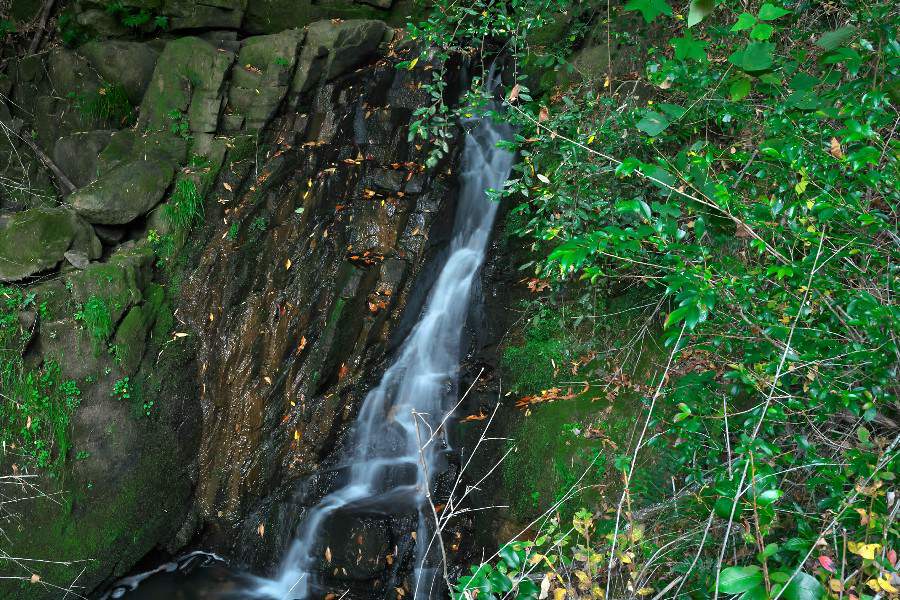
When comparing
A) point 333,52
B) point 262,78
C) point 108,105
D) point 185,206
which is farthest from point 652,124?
point 108,105

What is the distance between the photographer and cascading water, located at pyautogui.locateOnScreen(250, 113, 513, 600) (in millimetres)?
5832

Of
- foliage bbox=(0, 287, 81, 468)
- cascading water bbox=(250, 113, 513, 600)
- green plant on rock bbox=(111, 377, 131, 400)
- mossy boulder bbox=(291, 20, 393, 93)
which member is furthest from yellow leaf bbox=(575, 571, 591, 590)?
mossy boulder bbox=(291, 20, 393, 93)

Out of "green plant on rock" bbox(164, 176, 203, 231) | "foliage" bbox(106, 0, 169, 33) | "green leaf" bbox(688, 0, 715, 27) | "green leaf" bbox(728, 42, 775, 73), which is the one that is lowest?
"green plant on rock" bbox(164, 176, 203, 231)

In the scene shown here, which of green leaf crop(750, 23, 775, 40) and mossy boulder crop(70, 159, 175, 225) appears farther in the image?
mossy boulder crop(70, 159, 175, 225)

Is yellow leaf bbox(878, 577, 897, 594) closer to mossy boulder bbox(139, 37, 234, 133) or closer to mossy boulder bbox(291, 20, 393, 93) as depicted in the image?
mossy boulder bbox(291, 20, 393, 93)

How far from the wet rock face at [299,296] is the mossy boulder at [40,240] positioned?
3.87 feet

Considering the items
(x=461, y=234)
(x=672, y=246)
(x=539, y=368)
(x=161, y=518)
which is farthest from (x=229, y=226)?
(x=672, y=246)

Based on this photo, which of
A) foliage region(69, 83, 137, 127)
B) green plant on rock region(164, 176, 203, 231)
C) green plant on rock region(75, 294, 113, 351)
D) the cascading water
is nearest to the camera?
the cascading water

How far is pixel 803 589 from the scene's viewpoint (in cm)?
164

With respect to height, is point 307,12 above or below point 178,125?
above

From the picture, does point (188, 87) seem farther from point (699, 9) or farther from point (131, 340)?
point (699, 9)

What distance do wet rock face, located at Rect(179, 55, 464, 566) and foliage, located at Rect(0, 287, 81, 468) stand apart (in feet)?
4.38

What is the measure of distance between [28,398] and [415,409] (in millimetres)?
3570

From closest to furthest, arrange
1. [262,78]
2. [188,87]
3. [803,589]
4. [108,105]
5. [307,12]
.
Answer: [803,589]
[188,87]
[262,78]
[108,105]
[307,12]
